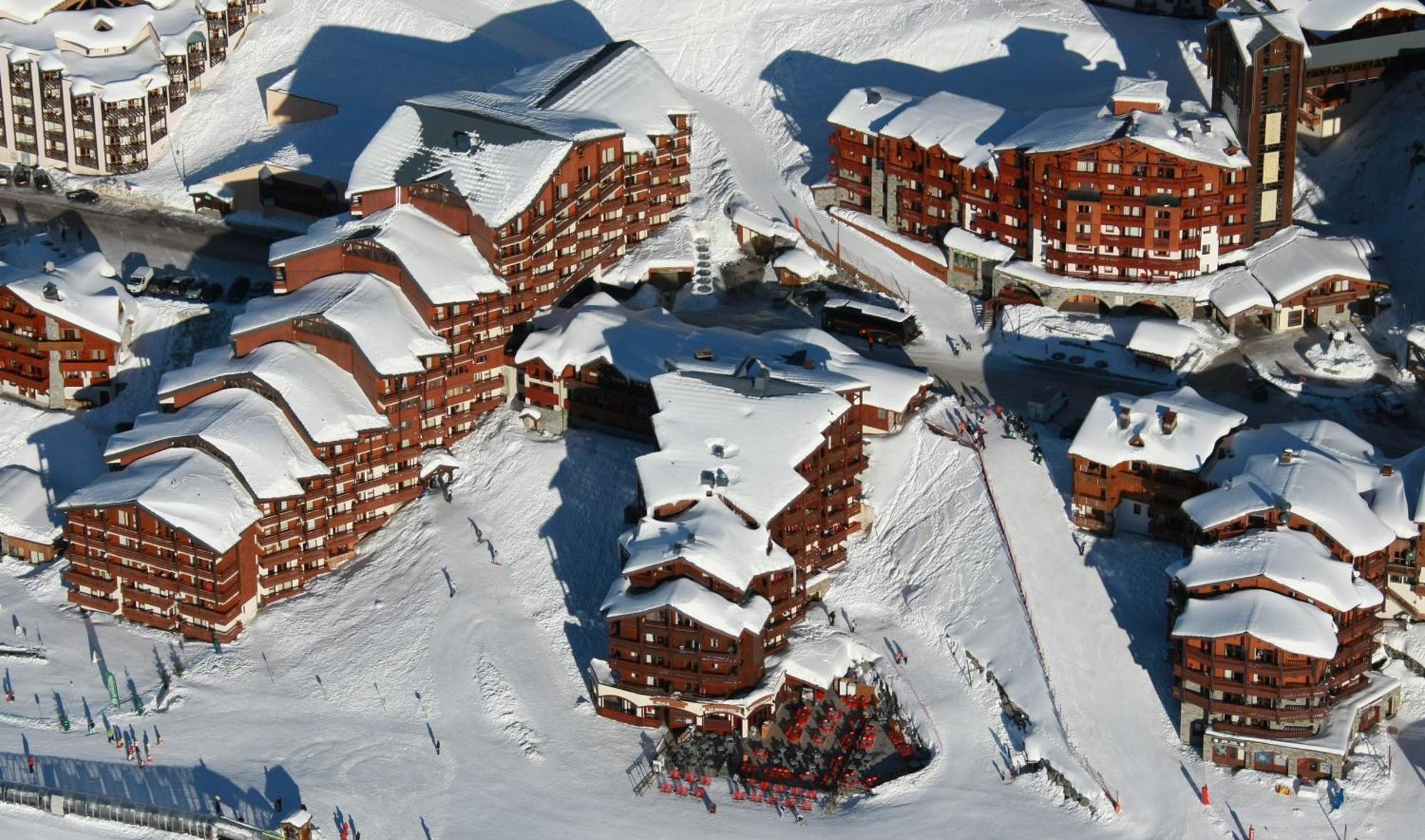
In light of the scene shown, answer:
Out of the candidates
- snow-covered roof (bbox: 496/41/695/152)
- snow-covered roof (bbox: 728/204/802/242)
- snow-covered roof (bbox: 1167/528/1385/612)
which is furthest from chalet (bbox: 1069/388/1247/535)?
snow-covered roof (bbox: 496/41/695/152)

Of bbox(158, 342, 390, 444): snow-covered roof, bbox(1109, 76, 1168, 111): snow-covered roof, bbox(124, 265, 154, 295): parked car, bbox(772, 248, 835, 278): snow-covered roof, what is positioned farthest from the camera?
bbox(124, 265, 154, 295): parked car

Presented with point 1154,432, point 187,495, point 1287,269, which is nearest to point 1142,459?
point 1154,432

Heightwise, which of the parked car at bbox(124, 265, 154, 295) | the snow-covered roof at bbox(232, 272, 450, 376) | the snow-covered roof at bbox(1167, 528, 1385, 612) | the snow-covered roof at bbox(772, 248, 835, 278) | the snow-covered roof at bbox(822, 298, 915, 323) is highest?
the snow-covered roof at bbox(232, 272, 450, 376)

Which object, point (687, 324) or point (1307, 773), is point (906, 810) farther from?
point (687, 324)

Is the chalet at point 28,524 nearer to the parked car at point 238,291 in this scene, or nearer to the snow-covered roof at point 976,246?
the parked car at point 238,291

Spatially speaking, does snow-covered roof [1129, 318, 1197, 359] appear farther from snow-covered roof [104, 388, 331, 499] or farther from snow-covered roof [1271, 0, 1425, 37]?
snow-covered roof [104, 388, 331, 499]

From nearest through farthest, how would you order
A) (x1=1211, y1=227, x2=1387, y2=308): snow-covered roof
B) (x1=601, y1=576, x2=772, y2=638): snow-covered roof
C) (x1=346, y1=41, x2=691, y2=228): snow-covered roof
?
(x1=601, y1=576, x2=772, y2=638): snow-covered roof → (x1=1211, y1=227, x2=1387, y2=308): snow-covered roof → (x1=346, y1=41, x2=691, y2=228): snow-covered roof
